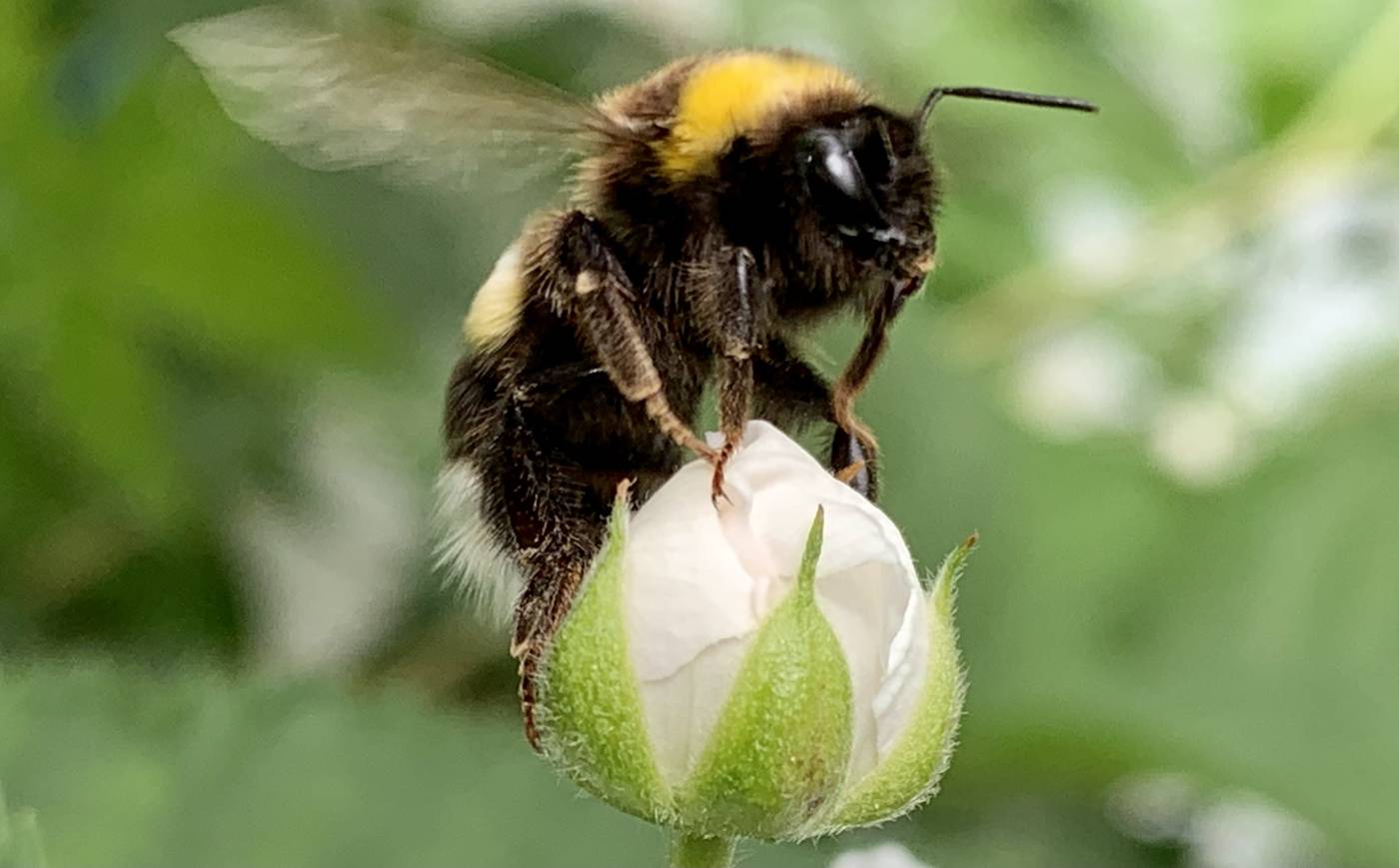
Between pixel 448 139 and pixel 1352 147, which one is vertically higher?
pixel 448 139

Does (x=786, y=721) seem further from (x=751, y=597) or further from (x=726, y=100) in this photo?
(x=726, y=100)

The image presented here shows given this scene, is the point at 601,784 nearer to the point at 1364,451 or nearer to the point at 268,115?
the point at 268,115

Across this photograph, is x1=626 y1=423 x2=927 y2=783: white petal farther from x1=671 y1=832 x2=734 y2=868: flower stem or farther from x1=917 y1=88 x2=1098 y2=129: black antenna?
x1=917 y1=88 x2=1098 y2=129: black antenna

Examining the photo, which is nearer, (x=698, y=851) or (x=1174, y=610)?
(x=698, y=851)

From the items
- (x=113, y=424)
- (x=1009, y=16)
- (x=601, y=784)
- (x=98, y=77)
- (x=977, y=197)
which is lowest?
(x=977, y=197)

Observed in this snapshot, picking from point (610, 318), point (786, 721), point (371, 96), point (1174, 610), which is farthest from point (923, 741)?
point (1174, 610)

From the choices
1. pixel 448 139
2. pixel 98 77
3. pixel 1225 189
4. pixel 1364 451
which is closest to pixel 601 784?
pixel 448 139

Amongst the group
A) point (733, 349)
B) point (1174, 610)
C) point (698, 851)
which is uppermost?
point (733, 349)
